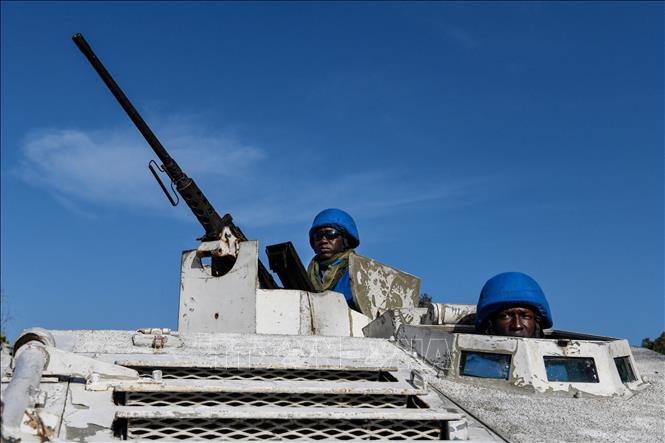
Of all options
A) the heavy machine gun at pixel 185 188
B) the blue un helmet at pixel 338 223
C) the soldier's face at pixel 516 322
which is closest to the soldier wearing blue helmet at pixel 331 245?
the blue un helmet at pixel 338 223

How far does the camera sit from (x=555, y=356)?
551 cm

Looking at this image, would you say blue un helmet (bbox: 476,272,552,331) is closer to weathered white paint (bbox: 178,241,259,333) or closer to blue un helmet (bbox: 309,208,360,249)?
weathered white paint (bbox: 178,241,259,333)

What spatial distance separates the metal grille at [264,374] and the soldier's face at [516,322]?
1561 millimetres

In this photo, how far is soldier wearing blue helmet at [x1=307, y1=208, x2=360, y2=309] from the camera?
10.3 meters

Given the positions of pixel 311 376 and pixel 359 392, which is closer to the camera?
pixel 359 392

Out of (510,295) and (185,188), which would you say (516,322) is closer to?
(510,295)

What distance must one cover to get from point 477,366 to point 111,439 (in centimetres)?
283

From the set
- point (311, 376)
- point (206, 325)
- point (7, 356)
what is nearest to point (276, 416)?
point (311, 376)

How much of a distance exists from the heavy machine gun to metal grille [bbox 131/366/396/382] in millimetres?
3653

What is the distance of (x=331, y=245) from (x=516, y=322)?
469 centimetres

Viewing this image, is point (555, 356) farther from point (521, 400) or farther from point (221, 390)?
point (221, 390)

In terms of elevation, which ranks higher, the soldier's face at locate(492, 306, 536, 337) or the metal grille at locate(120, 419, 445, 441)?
the soldier's face at locate(492, 306, 536, 337)

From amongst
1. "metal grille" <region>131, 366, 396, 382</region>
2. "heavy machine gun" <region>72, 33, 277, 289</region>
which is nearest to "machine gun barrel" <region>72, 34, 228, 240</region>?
"heavy machine gun" <region>72, 33, 277, 289</region>

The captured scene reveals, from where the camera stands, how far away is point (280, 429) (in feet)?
12.9
